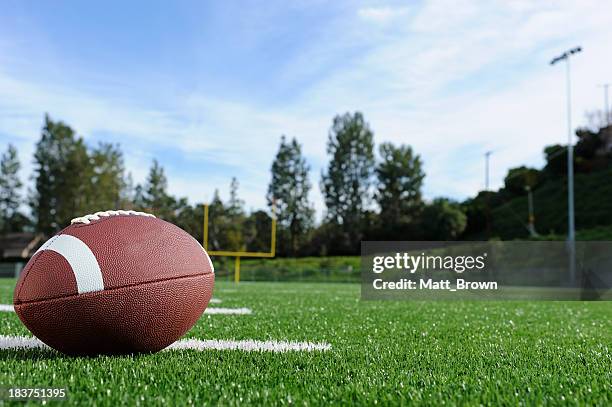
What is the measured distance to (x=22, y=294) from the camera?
3.38 metres

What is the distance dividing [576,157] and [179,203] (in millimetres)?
31606

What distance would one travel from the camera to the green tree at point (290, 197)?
44719mm

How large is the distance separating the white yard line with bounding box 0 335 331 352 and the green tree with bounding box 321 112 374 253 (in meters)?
43.0

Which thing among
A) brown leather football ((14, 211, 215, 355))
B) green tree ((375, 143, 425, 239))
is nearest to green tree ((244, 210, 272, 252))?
green tree ((375, 143, 425, 239))

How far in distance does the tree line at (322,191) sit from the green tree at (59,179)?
0.24 feet

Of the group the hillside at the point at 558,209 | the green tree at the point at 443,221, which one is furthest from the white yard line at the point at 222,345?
the green tree at the point at 443,221

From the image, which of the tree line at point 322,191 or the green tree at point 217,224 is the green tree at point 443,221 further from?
Result: the green tree at point 217,224

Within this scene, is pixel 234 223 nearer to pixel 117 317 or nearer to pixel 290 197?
pixel 290 197

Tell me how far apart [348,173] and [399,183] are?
13.8 feet

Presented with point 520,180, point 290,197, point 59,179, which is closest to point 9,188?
point 59,179

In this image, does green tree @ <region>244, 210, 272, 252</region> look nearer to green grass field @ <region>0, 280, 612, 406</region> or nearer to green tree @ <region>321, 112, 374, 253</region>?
green tree @ <region>321, 112, 374, 253</region>

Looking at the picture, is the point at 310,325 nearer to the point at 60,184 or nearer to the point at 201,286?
the point at 201,286

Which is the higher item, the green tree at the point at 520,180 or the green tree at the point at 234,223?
the green tree at the point at 520,180

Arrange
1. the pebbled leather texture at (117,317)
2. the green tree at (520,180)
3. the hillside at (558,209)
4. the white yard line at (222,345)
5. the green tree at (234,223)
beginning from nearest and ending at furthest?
the pebbled leather texture at (117,317) < the white yard line at (222,345) < the green tree at (234,223) < the hillside at (558,209) < the green tree at (520,180)
